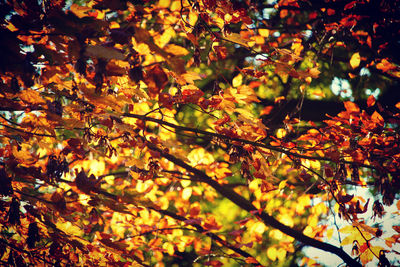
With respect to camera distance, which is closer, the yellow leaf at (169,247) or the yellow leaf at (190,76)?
the yellow leaf at (190,76)

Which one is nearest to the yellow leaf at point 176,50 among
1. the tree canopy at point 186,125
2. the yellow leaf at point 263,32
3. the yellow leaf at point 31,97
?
the tree canopy at point 186,125

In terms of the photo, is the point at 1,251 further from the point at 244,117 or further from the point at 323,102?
the point at 323,102

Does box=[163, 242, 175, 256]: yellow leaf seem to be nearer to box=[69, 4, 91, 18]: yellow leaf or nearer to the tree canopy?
the tree canopy

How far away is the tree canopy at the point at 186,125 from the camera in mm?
1418

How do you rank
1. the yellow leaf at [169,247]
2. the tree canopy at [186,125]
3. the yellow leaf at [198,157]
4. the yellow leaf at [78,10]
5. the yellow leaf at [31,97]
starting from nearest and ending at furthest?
the yellow leaf at [78,10] → the tree canopy at [186,125] → the yellow leaf at [31,97] → the yellow leaf at [198,157] → the yellow leaf at [169,247]

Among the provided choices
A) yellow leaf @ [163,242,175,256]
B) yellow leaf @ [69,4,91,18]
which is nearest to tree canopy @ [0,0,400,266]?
yellow leaf @ [69,4,91,18]

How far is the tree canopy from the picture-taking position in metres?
1.42

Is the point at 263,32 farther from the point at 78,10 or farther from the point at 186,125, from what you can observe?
the point at 78,10

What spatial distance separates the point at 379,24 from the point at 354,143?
209 centimetres

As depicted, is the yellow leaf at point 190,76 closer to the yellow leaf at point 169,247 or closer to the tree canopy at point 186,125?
the tree canopy at point 186,125

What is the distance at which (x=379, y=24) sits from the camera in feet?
11.1

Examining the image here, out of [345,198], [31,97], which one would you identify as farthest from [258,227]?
→ [31,97]

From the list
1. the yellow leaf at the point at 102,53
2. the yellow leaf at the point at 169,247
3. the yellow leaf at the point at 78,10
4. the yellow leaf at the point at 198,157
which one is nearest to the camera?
the yellow leaf at the point at 102,53

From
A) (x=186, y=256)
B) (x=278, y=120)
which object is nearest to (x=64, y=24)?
(x=278, y=120)
